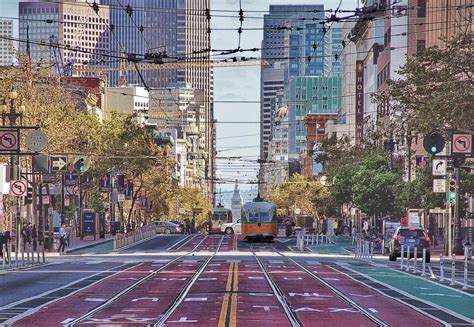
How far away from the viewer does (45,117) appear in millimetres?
80250

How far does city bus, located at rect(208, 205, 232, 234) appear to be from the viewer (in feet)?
455

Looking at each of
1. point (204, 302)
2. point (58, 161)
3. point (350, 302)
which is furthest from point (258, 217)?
point (204, 302)

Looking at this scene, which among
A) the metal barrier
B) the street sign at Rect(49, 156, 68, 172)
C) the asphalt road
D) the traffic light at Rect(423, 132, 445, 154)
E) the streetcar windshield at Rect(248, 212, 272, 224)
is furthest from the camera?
the streetcar windshield at Rect(248, 212, 272, 224)

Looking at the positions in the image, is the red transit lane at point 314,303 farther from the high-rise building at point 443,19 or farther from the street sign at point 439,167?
the high-rise building at point 443,19

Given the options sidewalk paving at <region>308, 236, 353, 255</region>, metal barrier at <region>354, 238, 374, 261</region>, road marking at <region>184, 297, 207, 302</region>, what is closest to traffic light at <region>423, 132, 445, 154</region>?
road marking at <region>184, 297, 207, 302</region>

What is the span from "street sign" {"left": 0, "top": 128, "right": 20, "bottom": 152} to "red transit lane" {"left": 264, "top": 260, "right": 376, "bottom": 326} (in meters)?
12.6

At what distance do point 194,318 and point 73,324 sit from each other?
266 cm

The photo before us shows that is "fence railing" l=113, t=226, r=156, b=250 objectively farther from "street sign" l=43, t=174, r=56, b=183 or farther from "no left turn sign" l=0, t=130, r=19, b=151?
"no left turn sign" l=0, t=130, r=19, b=151

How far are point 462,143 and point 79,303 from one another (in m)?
29.3

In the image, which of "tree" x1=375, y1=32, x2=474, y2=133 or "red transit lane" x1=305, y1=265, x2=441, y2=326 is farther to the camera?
"tree" x1=375, y1=32, x2=474, y2=133

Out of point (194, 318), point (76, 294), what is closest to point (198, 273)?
point (76, 294)

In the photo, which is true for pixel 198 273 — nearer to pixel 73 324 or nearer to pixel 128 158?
pixel 73 324

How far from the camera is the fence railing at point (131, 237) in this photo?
84.3 m

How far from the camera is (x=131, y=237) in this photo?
Answer: 3824 inches
